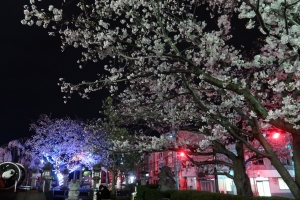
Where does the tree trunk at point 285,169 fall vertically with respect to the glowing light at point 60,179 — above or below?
above

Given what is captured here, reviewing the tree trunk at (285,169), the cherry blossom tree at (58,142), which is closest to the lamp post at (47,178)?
the cherry blossom tree at (58,142)

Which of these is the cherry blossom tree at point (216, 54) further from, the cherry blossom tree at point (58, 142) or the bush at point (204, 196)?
the cherry blossom tree at point (58, 142)

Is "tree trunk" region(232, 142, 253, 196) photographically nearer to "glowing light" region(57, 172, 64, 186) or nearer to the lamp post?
the lamp post

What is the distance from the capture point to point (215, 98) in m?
13.7

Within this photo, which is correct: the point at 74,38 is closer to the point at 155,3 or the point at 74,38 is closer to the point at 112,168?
the point at 155,3

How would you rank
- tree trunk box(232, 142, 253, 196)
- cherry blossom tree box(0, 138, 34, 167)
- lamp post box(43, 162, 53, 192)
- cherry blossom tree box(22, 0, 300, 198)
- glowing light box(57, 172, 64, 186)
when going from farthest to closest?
cherry blossom tree box(0, 138, 34, 167) < glowing light box(57, 172, 64, 186) < lamp post box(43, 162, 53, 192) < tree trunk box(232, 142, 253, 196) < cherry blossom tree box(22, 0, 300, 198)

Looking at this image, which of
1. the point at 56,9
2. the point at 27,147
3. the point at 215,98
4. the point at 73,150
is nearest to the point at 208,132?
the point at 215,98

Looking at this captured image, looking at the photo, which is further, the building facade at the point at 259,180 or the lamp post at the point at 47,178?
the building facade at the point at 259,180

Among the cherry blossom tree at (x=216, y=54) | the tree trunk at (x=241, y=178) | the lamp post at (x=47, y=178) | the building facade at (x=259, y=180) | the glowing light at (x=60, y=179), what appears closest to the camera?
the cherry blossom tree at (x=216, y=54)

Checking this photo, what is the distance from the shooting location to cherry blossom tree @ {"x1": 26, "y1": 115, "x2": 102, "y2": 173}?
112 ft

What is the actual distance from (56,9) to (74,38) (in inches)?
41.6

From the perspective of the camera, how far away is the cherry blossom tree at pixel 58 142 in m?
34.0

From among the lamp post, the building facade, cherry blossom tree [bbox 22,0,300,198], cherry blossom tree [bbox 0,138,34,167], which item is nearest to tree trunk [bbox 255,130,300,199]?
cherry blossom tree [bbox 22,0,300,198]

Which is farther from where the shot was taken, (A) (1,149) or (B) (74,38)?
(A) (1,149)
